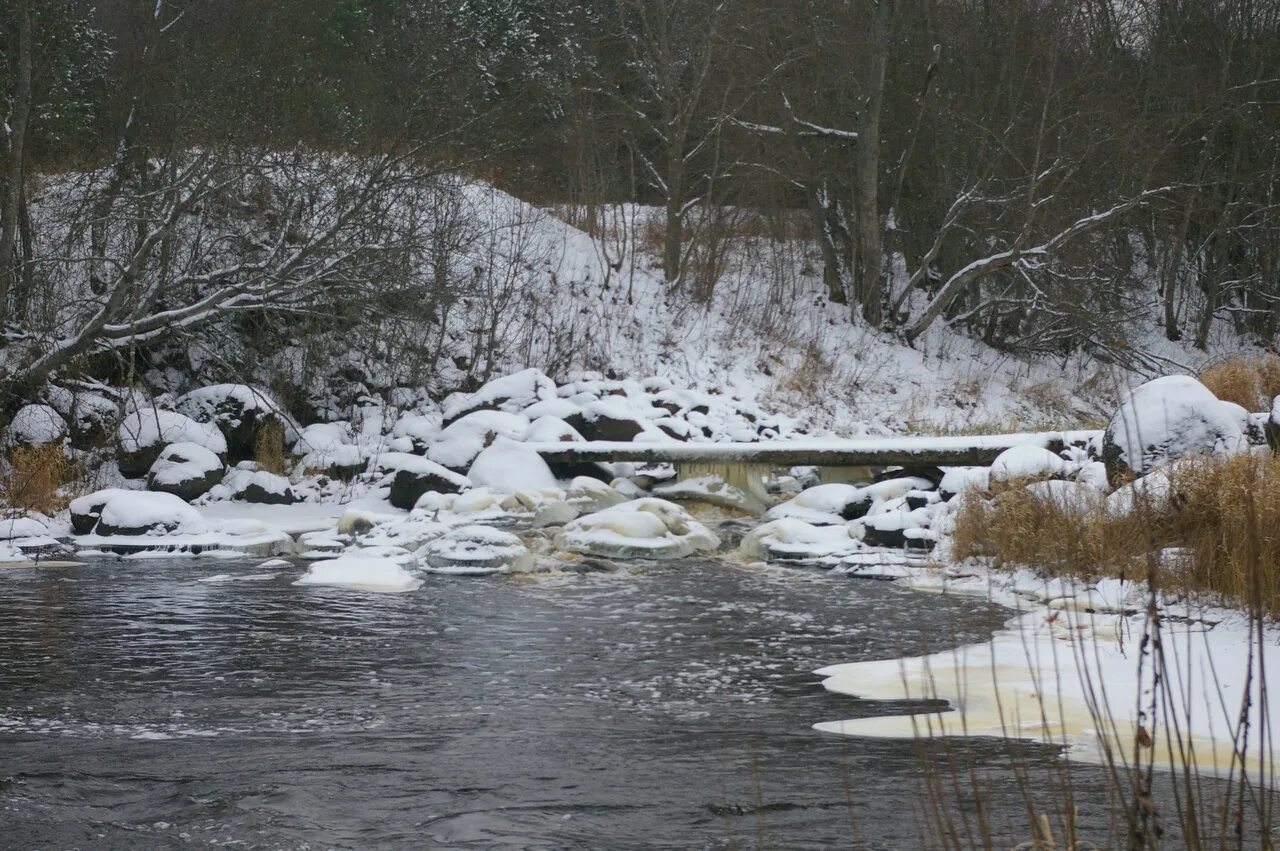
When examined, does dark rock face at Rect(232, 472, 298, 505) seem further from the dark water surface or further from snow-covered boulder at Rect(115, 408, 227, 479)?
the dark water surface

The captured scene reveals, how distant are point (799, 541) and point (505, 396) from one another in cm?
614

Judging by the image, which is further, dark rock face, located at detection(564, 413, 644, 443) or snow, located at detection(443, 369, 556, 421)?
snow, located at detection(443, 369, 556, 421)

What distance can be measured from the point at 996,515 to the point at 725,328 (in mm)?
11250

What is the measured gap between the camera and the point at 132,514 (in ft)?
36.5

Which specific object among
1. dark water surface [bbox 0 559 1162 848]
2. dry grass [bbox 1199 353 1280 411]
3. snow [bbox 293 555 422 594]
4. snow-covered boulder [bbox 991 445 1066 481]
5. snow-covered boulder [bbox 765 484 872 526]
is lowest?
dark water surface [bbox 0 559 1162 848]

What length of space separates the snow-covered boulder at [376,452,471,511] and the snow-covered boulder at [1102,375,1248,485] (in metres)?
6.57

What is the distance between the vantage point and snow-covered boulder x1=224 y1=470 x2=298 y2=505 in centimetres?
1291

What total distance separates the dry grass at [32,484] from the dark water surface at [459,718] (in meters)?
3.27

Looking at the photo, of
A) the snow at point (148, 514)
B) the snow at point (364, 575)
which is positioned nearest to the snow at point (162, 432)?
the snow at point (148, 514)

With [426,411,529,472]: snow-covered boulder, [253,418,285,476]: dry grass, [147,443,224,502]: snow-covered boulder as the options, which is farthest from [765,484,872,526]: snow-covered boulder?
[147,443,224,502]: snow-covered boulder

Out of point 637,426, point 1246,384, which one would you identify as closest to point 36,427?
point 637,426

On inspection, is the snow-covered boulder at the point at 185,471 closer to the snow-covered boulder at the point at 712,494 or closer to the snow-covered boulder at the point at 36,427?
the snow-covered boulder at the point at 36,427

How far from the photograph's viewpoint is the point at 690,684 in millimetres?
5848

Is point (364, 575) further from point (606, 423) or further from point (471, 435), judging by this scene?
point (606, 423)
